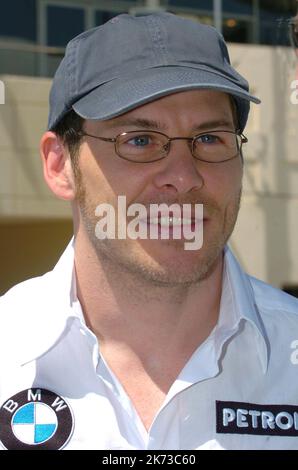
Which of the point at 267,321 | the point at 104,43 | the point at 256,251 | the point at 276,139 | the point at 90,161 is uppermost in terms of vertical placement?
the point at 104,43

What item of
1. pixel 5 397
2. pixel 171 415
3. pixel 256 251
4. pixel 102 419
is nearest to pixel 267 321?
pixel 171 415

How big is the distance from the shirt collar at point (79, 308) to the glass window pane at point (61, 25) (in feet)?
15.5

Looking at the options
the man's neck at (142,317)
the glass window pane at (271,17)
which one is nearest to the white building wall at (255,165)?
the glass window pane at (271,17)

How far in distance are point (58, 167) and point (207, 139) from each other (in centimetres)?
36

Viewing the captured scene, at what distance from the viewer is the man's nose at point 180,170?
4.53 ft

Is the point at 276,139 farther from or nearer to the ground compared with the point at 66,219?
farther from the ground

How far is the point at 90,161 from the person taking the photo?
4.85 ft

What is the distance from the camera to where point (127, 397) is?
1419mm

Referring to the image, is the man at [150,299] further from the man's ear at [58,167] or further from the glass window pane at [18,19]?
the glass window pane at [18,19]

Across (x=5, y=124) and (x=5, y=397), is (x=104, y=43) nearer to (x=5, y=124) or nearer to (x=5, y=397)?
(x=5, y=397)

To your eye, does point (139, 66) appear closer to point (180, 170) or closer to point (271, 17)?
point (180, 170)

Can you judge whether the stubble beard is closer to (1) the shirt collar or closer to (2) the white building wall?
(1) the shirt collar

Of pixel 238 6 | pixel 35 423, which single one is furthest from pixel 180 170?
pixel 238 6

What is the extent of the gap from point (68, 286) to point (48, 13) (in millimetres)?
4950
